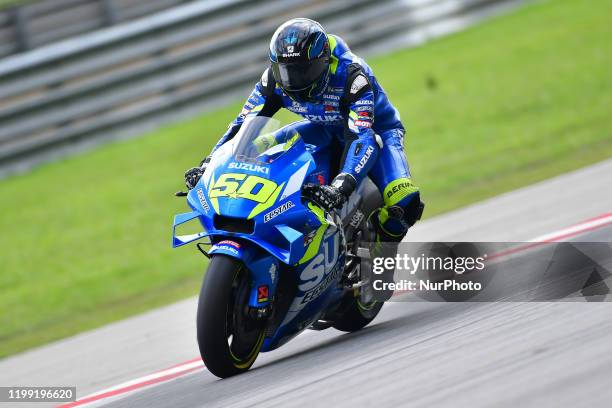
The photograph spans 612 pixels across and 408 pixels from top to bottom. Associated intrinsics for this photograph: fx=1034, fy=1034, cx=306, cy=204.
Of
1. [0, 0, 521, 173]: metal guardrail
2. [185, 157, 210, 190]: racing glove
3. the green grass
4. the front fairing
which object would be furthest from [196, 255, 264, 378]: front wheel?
[0, 0, 521, 173]: metal guardrail

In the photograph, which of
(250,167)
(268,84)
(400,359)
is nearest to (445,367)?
(400,359)

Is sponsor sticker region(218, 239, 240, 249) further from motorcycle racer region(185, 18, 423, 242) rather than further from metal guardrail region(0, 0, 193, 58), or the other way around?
metal guardrail region(0, 0, 193, 58)

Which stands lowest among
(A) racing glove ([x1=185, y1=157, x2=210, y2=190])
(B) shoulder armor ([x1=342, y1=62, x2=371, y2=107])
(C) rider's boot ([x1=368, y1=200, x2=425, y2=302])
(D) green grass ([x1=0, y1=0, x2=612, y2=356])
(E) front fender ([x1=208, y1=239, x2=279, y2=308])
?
(D) green grass ([x1=0, y1=0, x2=612, y2=356])

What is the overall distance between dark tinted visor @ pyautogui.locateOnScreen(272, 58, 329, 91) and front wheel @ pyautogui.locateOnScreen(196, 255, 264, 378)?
4.58 ft

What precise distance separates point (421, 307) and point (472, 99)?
806 centimetres

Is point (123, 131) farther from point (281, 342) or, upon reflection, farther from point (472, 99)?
point (281, 342)

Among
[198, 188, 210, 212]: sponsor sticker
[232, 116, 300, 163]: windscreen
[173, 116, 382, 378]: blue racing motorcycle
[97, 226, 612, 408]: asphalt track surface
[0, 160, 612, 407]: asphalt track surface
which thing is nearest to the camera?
[97, 226, 612, 408]: asphalt track surface

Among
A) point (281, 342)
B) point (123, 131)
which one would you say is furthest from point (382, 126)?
point (123, 131)

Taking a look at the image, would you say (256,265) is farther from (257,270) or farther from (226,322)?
(226,322)

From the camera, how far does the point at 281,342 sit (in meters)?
5.99

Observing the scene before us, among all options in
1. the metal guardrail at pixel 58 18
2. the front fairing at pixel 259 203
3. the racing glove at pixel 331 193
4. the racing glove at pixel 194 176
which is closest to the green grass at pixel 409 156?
the metal guardrail at pixel 58 18

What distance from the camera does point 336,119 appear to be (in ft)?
22.1

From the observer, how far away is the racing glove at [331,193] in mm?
5879

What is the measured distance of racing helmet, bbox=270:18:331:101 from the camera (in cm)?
624
